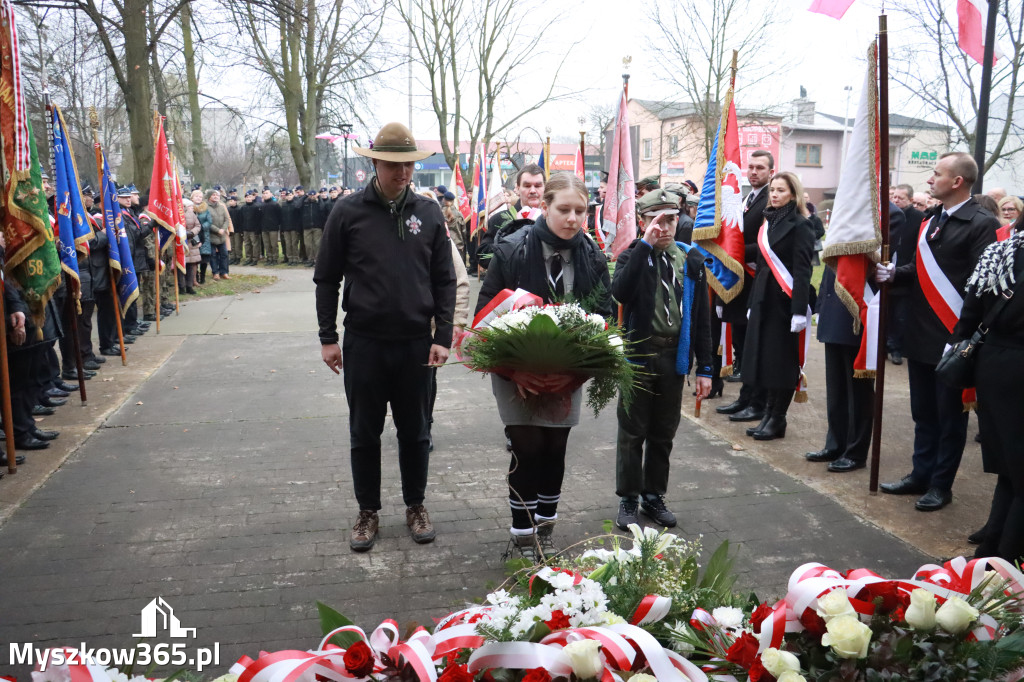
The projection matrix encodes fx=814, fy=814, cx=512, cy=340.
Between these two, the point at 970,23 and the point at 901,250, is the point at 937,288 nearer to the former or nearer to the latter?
the point at 970,23

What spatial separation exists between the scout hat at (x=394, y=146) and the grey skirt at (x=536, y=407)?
Result: 4.04 feet

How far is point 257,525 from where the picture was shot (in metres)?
4.88

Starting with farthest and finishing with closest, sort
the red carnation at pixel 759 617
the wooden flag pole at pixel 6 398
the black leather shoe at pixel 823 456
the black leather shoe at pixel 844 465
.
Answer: the black leather shoe at pixel 823 456 → the black leather shoe at pixel 844 465 → the wooden flag pole at pixel 6 398 → the red carnation at pixel 759 617

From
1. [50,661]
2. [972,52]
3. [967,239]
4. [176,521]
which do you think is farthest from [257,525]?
[972,52]

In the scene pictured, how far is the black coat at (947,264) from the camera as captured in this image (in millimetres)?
5109

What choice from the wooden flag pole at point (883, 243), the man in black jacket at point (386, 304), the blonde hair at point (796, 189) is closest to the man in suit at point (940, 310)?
the wooden flag pole at point (883, 243)

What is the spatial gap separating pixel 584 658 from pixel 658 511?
3146 millimetres

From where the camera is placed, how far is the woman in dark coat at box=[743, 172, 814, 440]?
6.56 meters

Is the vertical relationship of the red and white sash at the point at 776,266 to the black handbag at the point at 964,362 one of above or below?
above

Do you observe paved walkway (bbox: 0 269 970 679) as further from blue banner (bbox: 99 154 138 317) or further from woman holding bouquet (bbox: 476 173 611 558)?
blue banner (bbox: 99 154 138 317)

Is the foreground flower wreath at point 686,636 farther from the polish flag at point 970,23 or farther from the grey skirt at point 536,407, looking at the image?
the polish flag at point 970,23

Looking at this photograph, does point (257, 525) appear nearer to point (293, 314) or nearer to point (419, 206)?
point (419, 206)

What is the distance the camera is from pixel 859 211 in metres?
5.51

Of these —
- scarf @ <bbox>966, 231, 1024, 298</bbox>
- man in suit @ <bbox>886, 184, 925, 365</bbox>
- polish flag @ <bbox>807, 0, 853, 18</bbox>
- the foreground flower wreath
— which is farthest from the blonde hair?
the foreground flower wreath
